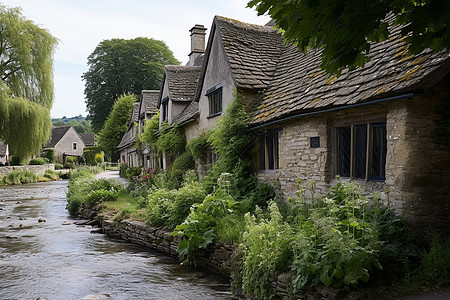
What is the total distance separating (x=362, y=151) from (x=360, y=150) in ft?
0.21

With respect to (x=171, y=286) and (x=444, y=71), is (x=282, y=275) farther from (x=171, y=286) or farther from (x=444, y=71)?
(x=444, y=71)

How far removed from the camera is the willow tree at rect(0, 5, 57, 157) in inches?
1153

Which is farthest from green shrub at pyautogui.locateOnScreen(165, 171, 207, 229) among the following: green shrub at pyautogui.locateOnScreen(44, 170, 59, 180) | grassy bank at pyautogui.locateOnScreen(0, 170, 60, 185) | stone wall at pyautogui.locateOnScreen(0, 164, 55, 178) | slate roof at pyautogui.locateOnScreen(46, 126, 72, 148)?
slate roof at pyautogui.locateOnScreen(46, 126, 72, 148)

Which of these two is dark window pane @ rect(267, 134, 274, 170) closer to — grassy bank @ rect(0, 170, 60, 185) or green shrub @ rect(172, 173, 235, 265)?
green shrub @ rect(172, 173, 235, 265)

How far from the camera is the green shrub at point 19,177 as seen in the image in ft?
109

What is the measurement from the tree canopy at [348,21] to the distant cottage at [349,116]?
1787mm

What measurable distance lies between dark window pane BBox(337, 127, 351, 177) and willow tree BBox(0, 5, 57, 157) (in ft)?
90.4

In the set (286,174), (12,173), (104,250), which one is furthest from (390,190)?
(12,173)

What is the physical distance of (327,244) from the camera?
573 cm

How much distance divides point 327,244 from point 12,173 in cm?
3447

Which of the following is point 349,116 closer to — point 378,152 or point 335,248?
point 378,152

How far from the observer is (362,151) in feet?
26.0

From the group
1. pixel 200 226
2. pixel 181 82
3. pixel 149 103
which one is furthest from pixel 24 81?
pixel 200 226

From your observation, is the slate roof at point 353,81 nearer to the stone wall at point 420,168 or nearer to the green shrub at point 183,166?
the stone wall at point 420,168
